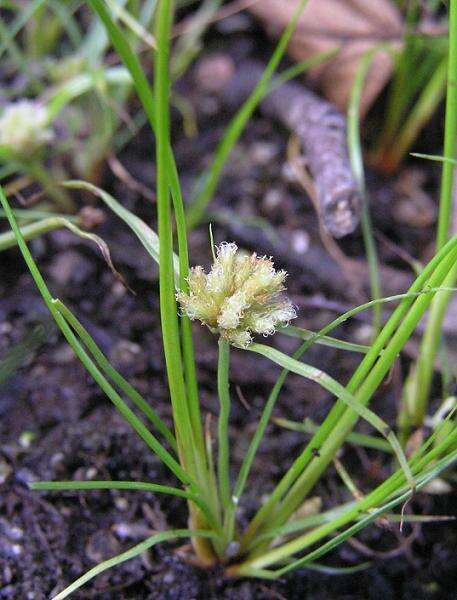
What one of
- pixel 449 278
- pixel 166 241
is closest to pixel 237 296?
pixel 166 241

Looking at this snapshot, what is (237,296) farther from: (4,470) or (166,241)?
(4,470)

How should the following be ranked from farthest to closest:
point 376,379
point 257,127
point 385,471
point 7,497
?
point 257,127 < point 385,471 < point 7,497 < point 376,379

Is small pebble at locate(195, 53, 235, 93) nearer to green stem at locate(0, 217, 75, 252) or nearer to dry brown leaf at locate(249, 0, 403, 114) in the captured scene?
dry brown leaf at locate(249, 0, 403, 114)

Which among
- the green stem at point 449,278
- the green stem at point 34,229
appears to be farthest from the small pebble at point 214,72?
the green stem at point 34,229

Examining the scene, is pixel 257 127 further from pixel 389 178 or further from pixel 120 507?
pixel 120 507

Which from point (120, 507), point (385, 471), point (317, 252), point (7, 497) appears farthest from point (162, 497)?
point (317, 252)

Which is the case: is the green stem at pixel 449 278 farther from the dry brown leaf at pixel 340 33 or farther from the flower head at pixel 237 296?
the dry brown leaf at pixel 340 33
